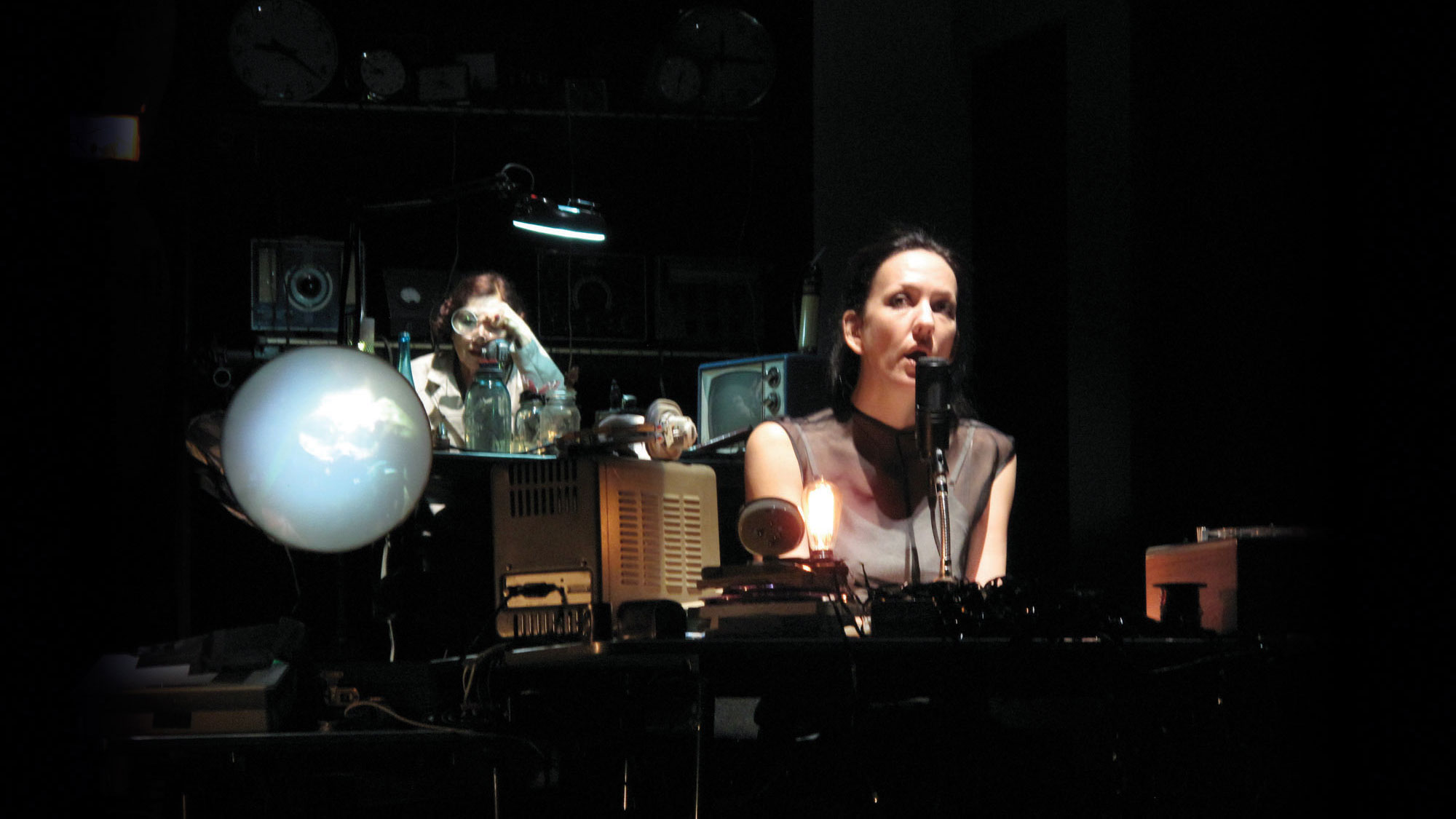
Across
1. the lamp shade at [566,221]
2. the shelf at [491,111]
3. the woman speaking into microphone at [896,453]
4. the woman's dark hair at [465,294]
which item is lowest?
the woman speaking into microphone at [896,453]

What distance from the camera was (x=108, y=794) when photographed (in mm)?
1831

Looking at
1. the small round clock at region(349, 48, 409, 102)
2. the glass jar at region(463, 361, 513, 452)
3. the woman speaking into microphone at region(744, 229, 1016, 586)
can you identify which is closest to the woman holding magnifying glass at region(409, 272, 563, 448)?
the glass jar at region(463, 361, 513, 452)

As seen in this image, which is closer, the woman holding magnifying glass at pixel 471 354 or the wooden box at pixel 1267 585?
the wooden box at pixel 1267 585

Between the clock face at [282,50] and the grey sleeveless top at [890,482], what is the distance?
2953 mm

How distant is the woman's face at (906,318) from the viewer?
2660mm

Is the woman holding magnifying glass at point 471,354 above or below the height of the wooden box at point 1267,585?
above

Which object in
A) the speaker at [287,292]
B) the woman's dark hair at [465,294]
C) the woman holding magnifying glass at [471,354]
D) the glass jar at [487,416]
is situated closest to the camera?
the glass jar at [487,416]

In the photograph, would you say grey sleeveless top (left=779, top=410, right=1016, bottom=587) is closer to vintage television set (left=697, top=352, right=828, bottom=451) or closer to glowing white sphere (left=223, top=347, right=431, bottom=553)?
vintage television set (left=697, top=352, right=828, bottom=451)

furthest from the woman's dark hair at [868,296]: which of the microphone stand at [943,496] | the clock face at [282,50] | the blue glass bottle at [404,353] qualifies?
the clock face at [282,50]

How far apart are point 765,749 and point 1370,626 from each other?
38.4 inches

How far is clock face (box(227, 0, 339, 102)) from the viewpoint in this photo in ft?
15.4

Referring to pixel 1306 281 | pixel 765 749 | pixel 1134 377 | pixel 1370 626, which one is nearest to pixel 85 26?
pixel 765 749

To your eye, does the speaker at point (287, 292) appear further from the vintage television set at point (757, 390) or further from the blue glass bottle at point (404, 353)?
the vintage television set at point (757, 390)

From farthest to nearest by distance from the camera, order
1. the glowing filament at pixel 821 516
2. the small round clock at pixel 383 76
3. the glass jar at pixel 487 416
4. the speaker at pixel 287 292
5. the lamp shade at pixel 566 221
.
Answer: the small round clock at pixel 383 76 < the speaker at pixel 287 292 < the lamp shade at pixel 566 221 < the glass jar at pixel 487 416 < the glowing filament at pixel 821 516
